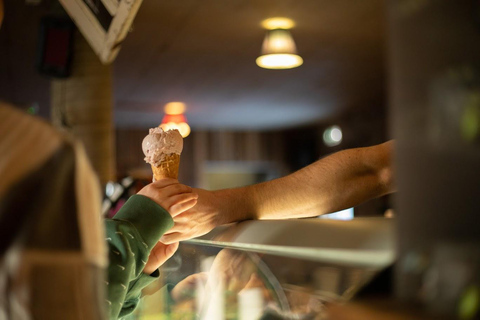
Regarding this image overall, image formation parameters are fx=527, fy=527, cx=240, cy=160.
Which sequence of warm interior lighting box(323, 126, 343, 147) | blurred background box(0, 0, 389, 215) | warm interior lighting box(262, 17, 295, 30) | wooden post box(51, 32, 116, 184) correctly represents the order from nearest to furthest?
wooden post box(51, 32, 116, 184) < blurred background box(0, 0, 389, 215) < warm interior lighting box(262, 17, 295, 30) < warm interior lighting box(323, 126, 343, 147)

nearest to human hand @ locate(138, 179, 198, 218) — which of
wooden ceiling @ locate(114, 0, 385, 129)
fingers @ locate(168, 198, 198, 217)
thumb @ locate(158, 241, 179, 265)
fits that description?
fingers @ locate(168, 198, 198, 217)

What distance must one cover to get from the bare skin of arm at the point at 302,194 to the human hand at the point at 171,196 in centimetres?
3

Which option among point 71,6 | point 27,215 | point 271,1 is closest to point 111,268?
point 27,215

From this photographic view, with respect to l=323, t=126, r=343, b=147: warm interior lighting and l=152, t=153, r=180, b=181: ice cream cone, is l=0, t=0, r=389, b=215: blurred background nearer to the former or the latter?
l=323, t=126, r=343, b=147: warm interior lighting

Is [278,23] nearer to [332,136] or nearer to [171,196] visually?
[171,196]

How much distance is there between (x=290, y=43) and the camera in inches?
182

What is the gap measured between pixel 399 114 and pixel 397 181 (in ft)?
0.16

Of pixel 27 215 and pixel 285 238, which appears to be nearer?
pixel 27 215

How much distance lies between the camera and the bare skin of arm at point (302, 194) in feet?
2.93

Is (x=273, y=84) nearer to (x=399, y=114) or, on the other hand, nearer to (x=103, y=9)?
(x=103, y=9)

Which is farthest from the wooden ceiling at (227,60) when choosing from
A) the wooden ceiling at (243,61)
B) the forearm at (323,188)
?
the forearm at (323,188)

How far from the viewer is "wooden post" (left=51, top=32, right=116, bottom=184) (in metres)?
3.71

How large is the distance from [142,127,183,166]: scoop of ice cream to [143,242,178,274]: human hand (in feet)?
0.49

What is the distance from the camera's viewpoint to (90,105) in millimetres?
3730
